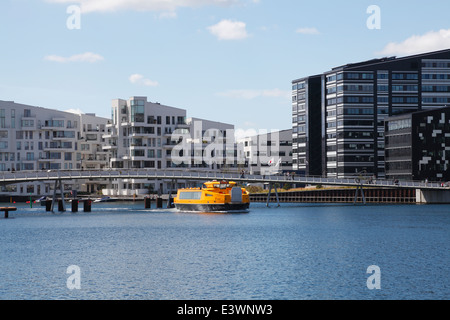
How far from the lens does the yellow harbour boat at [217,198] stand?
137 meters

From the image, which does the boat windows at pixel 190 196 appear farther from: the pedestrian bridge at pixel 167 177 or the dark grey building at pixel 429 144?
the dark grey building at pixel 429 144

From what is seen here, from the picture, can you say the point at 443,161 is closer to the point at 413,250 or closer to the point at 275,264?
the point at 413,250

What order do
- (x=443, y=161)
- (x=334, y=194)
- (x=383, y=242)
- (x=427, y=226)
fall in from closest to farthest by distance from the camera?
1. (x=383, y=242)
2. (x=427, y=226)
3. (x=443, y=161)
4. (x=334, y=194)

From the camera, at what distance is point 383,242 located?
258 ft

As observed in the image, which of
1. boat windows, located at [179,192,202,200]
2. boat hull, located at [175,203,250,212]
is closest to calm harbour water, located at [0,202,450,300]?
boat hull, located at [175,203,250,212]

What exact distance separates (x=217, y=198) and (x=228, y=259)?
71.1 m

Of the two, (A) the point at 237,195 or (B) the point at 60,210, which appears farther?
(B) the point at 60,210

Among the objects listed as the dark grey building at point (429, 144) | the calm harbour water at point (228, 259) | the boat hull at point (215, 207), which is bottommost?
the calm harbour water at point (228, 259)

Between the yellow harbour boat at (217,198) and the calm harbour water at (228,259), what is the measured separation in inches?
960

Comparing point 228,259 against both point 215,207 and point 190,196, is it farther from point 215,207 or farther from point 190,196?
point 190,196

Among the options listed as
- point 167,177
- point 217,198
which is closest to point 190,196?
point 167,177

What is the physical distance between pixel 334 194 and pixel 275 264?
130555 mm

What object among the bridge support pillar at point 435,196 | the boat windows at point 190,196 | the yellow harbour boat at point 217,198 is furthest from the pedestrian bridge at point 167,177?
the bridge support pillar at point 435,196

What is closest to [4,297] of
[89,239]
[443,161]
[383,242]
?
[89,239]
